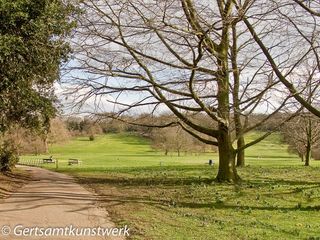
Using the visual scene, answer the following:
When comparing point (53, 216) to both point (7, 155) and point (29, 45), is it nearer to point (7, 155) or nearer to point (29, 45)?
point (29, 45)

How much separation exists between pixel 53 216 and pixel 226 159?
1040 cm

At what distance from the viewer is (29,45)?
13836 mm

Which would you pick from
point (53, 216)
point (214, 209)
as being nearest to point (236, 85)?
point (214, 209)

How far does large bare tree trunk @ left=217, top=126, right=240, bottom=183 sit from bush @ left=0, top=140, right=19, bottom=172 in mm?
13772

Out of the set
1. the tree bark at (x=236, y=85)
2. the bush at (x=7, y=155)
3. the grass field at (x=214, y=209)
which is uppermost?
the tree bark at (x=236, y=85)

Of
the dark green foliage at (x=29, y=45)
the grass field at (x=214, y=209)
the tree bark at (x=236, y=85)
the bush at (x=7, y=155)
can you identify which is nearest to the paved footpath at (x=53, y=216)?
the grass field at (x=214, y=209)

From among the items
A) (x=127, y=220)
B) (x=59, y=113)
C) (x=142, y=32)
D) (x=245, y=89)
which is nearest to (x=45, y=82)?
(x=59, y=113)

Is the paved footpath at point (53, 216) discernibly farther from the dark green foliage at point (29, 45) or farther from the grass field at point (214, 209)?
the dark green foliage at point (29, 45)

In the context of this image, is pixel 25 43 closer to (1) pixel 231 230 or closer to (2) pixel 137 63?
(2) pixel 137 63

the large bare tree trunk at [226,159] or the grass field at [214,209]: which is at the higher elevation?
the large bare tree trunk at [226,159]

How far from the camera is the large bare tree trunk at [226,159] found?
18.9m

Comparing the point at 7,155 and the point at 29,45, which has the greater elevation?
the point at 29,45

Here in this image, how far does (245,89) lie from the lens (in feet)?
57.6

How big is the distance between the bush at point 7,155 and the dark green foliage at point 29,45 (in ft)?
32.5
